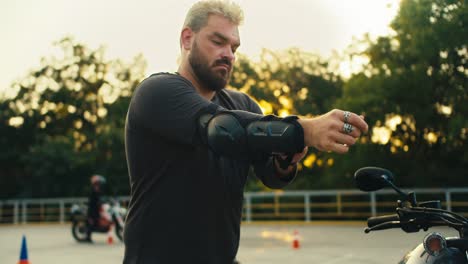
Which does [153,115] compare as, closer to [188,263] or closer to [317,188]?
[188,263]

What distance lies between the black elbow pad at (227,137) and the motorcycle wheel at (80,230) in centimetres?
1593

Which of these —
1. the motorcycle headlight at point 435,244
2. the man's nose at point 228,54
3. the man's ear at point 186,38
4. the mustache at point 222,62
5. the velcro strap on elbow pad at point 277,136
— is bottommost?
the motorcycle headlight at point 435,244

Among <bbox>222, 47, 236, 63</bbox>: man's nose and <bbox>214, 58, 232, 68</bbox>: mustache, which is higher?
<bbox>222, 47, 236, 63</bbox>: man's nose

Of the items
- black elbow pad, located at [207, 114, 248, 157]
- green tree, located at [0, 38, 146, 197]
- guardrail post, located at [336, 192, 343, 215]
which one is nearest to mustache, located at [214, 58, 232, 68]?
black elbow pad, located at [207, 114, 248, 157]

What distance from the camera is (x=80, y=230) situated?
57.5ft

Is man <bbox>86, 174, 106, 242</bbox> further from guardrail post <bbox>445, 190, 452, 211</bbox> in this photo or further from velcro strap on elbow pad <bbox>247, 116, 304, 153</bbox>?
velcro strap on elbow pad <bbox>247, 116, 304, 153</bbox>

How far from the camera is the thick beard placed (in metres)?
2.18

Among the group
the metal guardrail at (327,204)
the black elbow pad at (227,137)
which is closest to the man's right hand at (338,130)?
the black elbow pad at (227,137)

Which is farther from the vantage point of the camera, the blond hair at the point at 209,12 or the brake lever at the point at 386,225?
the brake lever at the point at 386,225

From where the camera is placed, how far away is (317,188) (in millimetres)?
30266

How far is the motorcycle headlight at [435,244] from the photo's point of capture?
233cm

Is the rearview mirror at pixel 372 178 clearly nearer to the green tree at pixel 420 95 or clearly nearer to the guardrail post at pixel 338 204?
the guardrail post at pixel 338 204

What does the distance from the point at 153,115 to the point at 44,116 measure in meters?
48.6

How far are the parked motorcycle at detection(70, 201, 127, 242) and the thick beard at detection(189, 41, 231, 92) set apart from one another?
14516 millimetres
